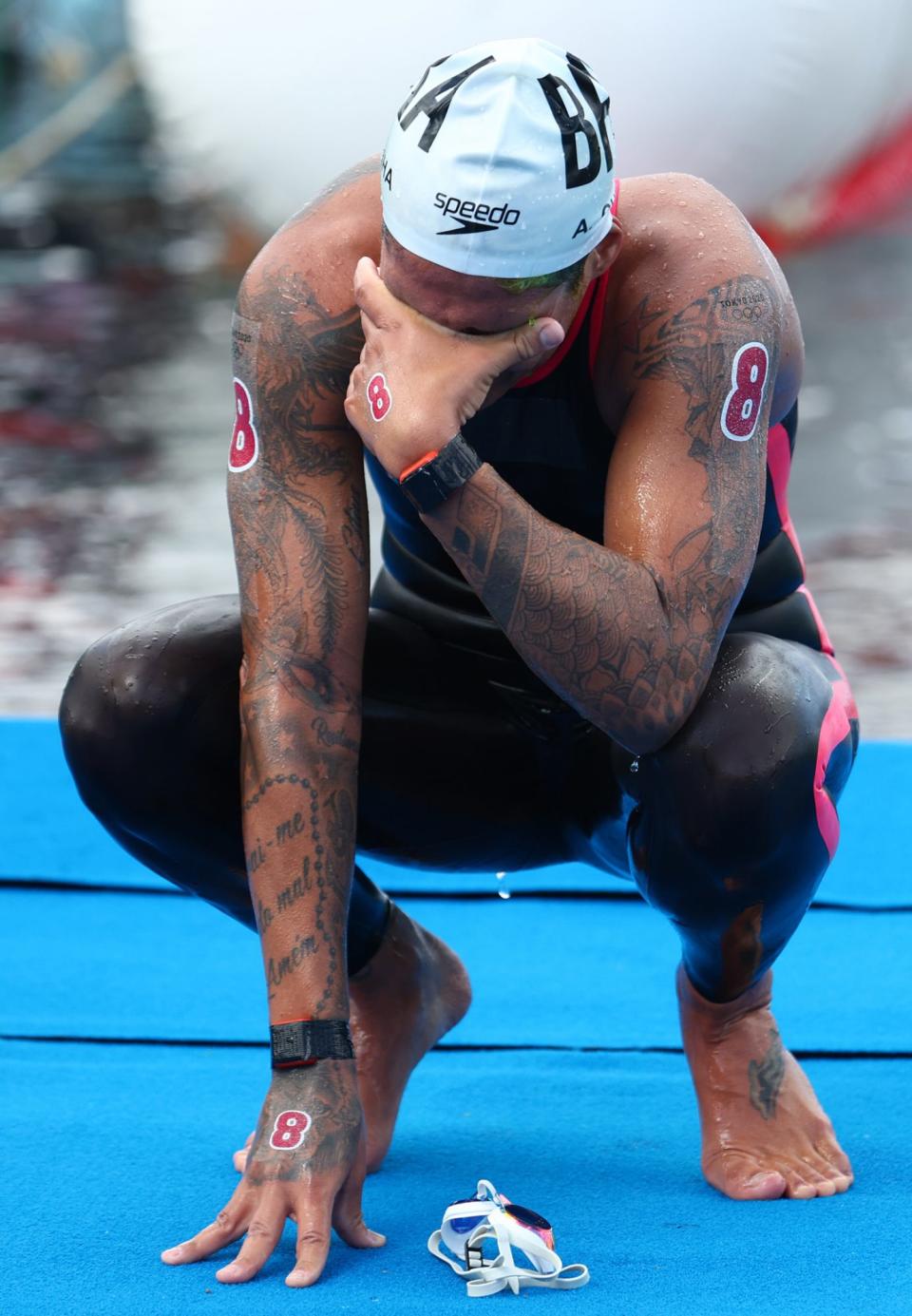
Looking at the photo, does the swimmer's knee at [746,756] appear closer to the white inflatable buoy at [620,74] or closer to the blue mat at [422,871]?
the blue mat at [422,871]

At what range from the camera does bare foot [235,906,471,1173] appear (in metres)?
1.71

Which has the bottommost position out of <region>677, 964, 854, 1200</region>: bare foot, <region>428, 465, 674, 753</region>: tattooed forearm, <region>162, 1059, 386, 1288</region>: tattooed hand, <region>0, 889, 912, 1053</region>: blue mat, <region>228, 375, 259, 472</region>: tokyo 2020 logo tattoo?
<region>0, 889, 912, 1053</region>: blue mat

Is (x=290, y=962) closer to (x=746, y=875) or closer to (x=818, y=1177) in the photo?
(x=746, y=875)

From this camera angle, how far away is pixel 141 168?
200 inches

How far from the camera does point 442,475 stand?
4.42 ft

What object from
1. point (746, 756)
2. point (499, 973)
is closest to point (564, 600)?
point (746, 756)

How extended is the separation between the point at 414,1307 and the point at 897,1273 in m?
0.40

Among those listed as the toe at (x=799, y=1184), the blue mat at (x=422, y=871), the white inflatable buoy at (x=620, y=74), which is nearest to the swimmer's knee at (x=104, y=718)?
the toe at (x=799, y=1184)

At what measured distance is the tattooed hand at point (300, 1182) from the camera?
1311mm

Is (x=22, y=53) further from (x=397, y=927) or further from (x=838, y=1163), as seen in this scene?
(x=838, y=1163)

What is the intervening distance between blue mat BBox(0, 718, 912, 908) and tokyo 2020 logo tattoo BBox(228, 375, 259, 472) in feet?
3.94

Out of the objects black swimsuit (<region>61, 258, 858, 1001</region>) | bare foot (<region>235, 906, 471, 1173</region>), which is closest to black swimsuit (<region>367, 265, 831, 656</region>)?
black swimsuit (<region>61, 258, 858, 1001</region>)

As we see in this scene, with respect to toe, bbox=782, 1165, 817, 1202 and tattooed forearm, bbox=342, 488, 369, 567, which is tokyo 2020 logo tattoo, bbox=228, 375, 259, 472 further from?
toe, bbox=782, 1165, 817, 1202

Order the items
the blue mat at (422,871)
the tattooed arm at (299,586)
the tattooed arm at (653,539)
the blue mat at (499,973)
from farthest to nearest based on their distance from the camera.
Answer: the blue mat at (422,871), the blue mat at (499,973), the tattooed arm at (299,586), the tattooed arm at (653,539)
